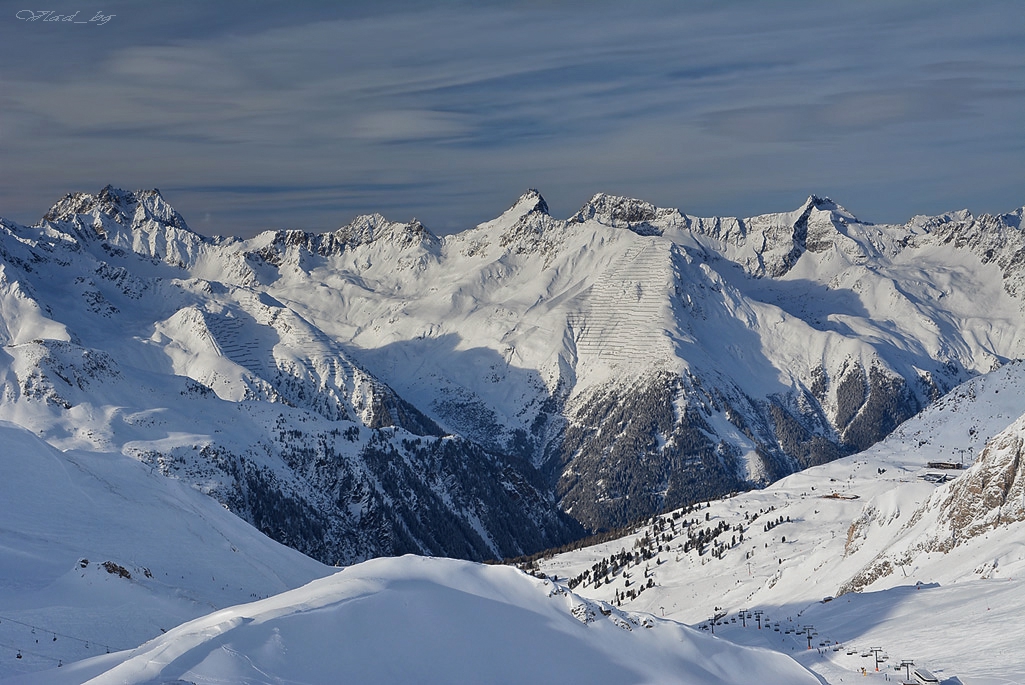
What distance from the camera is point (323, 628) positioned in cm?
4722

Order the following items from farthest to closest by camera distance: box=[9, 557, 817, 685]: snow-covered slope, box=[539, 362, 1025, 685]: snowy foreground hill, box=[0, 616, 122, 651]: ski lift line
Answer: box=[539, 362, 1025, 685]: snowy foreground hill < box=[0, 616, 122, 651]: ski lift line < box=[9, 557, 817, 685]: snow-covered slope

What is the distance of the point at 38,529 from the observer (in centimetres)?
7738

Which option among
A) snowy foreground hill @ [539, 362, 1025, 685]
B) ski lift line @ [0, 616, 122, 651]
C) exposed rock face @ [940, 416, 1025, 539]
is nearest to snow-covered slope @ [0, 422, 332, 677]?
ski lift line @ [0, 616, 122, 651]

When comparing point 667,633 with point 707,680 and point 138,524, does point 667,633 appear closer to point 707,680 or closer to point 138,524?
point 707,680

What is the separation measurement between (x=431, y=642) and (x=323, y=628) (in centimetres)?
536

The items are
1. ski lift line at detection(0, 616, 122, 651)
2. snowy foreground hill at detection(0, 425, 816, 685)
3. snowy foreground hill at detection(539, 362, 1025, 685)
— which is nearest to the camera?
snowy foreground hill at detection(0, 425, 816, 685)

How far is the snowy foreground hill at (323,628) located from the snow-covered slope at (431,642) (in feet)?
0.28

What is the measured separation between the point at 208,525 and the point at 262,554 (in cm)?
609

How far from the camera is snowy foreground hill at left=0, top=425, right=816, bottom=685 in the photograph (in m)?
45.0

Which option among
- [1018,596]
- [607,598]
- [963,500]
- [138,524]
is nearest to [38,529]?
[138,524]

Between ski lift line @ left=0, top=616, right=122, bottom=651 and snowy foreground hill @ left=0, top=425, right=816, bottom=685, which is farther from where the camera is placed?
ski lift line @ left=0, top=616, right=122, bottom=651

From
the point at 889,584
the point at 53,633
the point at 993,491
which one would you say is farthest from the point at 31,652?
the point at 993,491

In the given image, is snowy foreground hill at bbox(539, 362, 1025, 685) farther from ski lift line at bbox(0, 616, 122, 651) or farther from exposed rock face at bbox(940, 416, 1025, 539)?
ski lift line at bbox(0, 616, 122, 651)

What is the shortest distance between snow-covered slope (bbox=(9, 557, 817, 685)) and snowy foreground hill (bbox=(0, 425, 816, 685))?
9 centimetres
